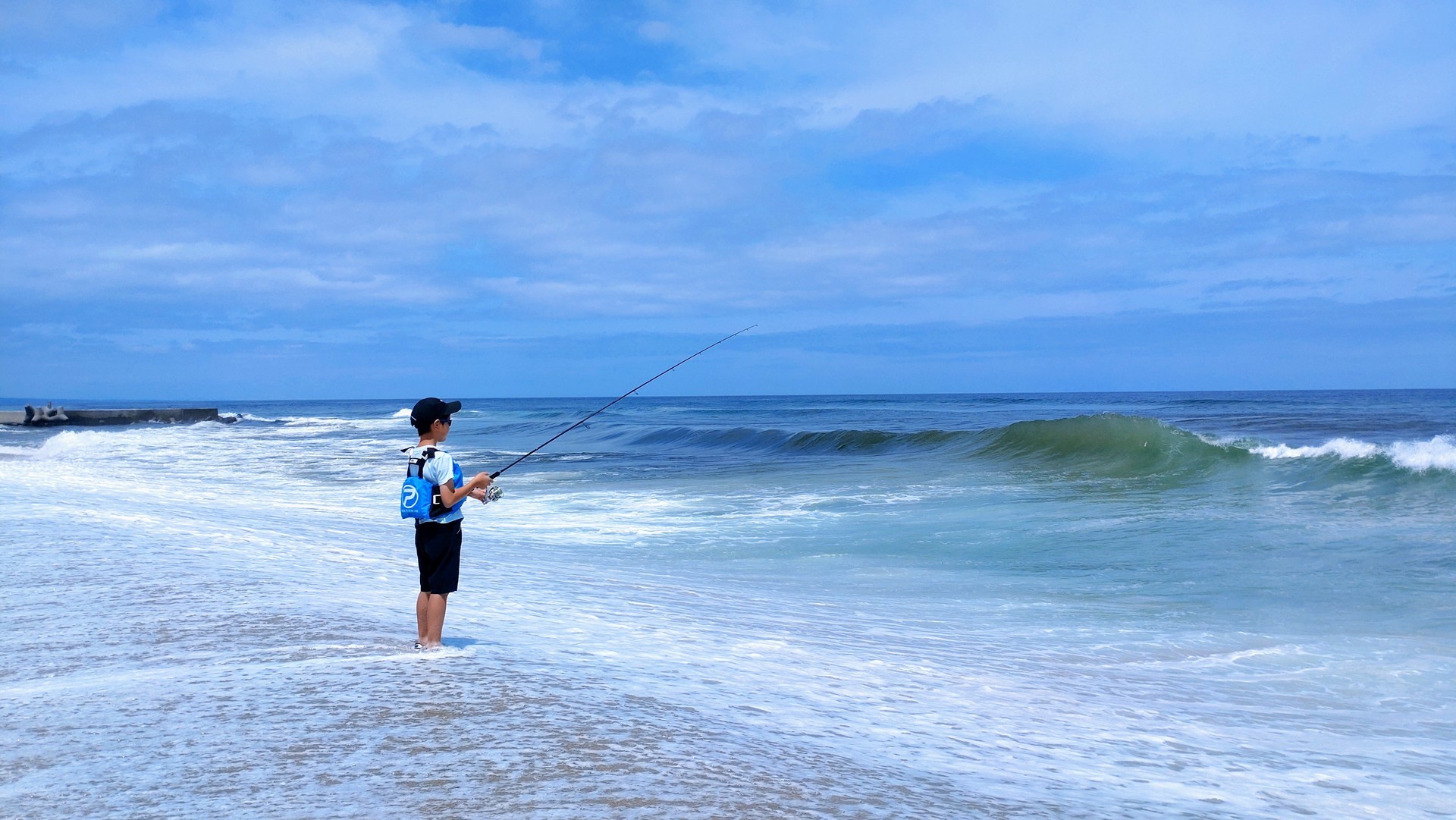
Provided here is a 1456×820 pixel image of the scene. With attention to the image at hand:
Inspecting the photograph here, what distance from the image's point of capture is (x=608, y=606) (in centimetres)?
629

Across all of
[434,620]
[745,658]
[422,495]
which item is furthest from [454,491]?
[745,658]

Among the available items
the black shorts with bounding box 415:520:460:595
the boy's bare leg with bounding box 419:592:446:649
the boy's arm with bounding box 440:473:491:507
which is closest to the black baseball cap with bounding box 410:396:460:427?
the boy's arm with bounding box 440:473:491:507

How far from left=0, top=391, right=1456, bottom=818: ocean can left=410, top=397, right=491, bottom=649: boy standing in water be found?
18 cm

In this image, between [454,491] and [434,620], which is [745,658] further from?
[454,491]

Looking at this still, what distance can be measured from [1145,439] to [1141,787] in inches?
688

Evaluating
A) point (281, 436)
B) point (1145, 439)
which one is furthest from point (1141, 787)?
point (281, 436)

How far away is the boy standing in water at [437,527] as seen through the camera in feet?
14.4

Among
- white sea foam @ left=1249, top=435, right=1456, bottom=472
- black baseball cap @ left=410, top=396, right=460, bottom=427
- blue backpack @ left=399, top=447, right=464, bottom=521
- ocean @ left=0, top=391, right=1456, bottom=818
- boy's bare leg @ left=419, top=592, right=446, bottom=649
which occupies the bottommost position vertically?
ocean @ left=0, top=391, right=1456, bottom=818

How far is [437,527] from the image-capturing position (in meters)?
4.46

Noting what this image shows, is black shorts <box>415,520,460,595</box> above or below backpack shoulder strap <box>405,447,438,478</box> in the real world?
below

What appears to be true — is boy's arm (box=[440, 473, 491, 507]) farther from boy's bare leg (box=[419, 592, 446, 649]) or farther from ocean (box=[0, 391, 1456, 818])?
ocean (box=[0, 391, 1456, 818])

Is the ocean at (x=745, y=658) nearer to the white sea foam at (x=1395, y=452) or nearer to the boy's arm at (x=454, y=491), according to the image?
the white sea foam at (x=1395, y=452)

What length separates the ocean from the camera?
3.05 metres

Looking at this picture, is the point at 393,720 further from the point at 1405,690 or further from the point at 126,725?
the point at 1405,690
